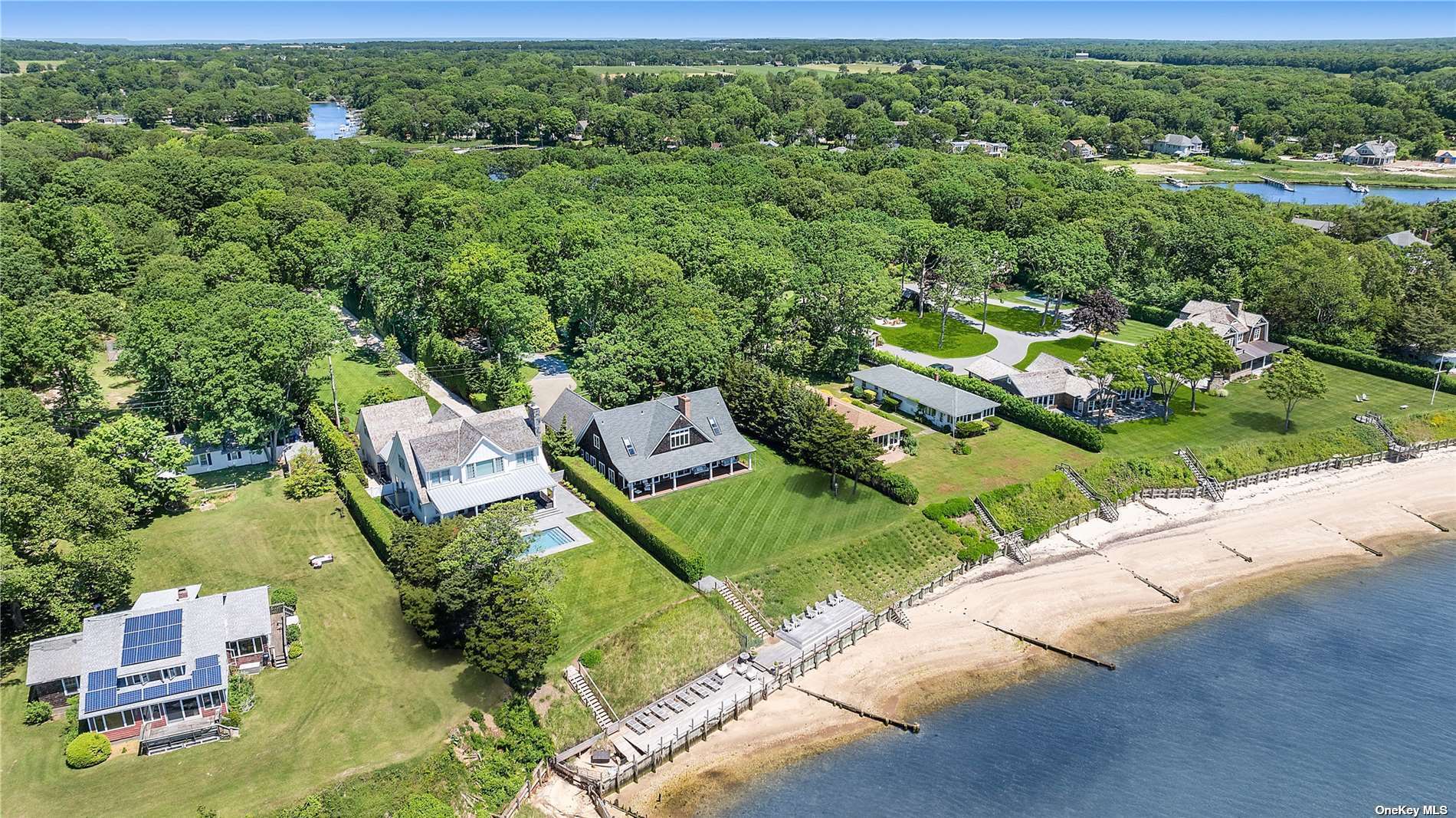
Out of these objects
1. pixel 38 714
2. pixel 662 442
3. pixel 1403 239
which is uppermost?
pixel 1403 239

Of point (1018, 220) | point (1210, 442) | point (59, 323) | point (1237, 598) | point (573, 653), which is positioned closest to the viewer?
point (573, 653)

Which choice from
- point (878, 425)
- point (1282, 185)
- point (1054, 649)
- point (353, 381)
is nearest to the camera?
point (1054, 649)

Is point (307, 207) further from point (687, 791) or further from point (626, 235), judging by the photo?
point (687, 791)

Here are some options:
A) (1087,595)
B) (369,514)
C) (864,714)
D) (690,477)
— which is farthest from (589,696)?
(1087,595)

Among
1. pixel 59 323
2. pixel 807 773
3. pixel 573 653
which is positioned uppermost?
pixel 59 323

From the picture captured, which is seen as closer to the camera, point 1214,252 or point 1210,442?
point 1210,442

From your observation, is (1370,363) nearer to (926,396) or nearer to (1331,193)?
(926,396)

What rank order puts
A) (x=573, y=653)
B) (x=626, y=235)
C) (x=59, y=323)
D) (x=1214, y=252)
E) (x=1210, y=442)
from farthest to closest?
(x=1214, y=252), (x=626, y=235), (x=1210, y=442), (x=59, y=323), (x=573, y=653)

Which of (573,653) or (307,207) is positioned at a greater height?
(307,207)

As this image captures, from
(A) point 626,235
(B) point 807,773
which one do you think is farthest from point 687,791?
(A) point 626,235
